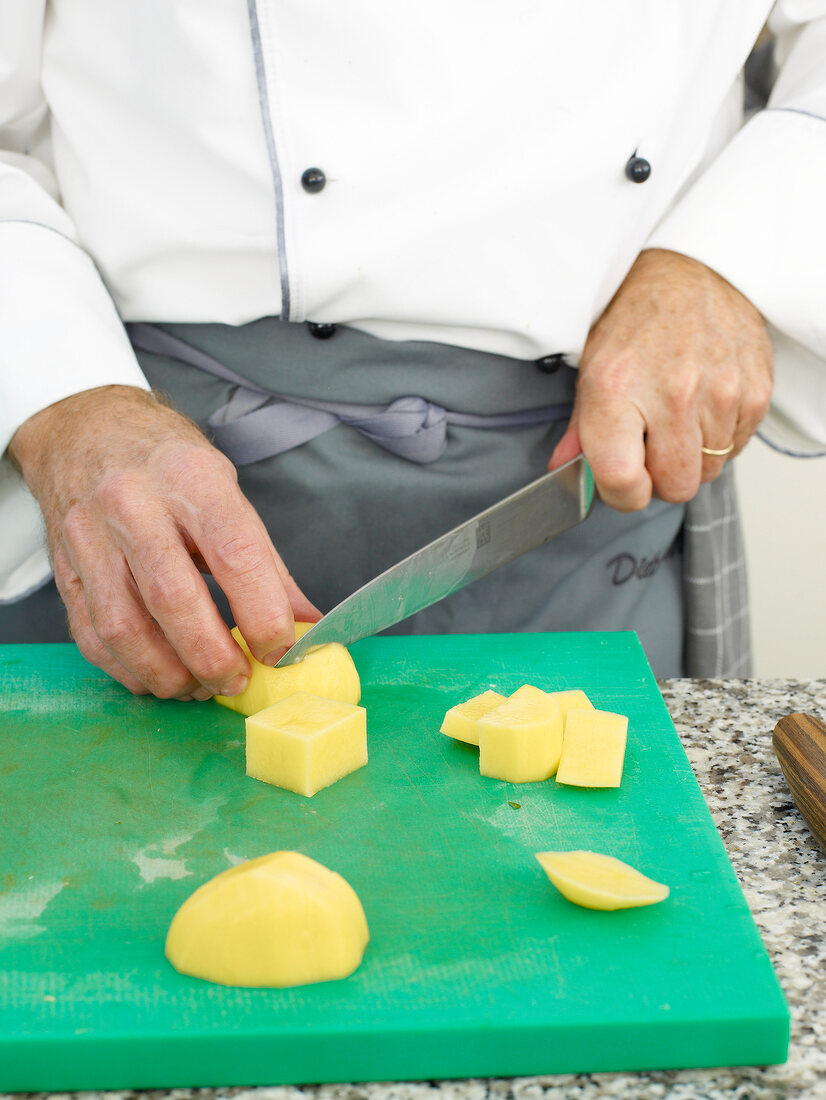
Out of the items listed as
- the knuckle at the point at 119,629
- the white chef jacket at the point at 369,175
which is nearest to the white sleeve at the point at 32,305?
the white chef jacket at the point at 369,175

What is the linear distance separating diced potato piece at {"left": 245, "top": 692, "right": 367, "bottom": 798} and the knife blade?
11cm

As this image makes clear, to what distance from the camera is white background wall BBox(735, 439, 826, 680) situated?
2.52 metres

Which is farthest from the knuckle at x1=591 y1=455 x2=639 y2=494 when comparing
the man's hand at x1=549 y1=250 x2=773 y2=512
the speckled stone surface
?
the speckled stone surface

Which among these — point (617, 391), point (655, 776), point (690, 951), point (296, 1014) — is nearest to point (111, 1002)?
point (296, 1014)

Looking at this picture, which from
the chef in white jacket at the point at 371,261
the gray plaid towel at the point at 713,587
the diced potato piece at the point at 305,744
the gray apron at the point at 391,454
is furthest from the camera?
the gray plaid towel at the point at 713,587

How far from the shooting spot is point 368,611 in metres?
1.16

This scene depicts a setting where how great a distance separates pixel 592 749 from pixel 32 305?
796mm

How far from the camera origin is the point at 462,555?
1.23 m

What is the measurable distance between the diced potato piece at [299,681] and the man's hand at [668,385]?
15.0 inches

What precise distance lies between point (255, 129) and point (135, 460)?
0.43m

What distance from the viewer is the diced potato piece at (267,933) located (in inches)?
28.0

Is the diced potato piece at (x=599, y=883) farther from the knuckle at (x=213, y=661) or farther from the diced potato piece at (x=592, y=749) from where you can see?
the knuckle at (x=213, y=661)

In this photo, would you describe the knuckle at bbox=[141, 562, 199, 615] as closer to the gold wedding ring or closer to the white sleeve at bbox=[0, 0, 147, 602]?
the white sleeve at bbox=[0, 0, 147, 602]

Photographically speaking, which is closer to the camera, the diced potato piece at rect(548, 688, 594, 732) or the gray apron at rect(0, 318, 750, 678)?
the diced potato piece at rect(548, 688, 594, 732)
